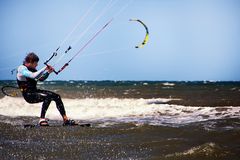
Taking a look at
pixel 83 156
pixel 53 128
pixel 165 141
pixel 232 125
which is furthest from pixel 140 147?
pixel 232 125

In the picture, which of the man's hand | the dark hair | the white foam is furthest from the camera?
the white foam

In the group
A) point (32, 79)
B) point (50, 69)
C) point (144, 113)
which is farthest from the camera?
point (144, 113)

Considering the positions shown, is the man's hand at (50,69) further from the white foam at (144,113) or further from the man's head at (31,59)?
the white foam at (144,113)

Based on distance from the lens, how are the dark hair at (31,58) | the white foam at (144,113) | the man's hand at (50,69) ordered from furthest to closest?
the white foam at (144,113) < the dark hair at (31,58) < the man's hand at (50,69)

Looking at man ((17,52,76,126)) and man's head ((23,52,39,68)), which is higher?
man's head ((23,52,39,68))

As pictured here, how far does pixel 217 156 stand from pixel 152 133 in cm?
374

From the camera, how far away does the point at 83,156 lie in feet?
25.8

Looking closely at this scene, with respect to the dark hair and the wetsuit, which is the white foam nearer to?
the wetsuit

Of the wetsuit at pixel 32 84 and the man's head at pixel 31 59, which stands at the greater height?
the man's head at pixel 31 59

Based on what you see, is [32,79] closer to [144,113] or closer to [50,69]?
[50,69]

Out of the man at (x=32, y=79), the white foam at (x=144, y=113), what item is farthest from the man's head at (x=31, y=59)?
the white foam at (x=144, y=113)

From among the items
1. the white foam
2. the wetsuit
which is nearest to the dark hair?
the wetsuit

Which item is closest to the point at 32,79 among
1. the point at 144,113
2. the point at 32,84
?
the point at 32,84

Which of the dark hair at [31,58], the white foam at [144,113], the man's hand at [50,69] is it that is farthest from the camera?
the white foam at [144,113]
